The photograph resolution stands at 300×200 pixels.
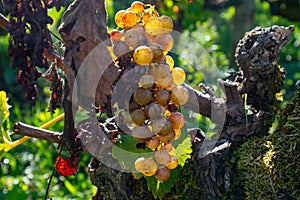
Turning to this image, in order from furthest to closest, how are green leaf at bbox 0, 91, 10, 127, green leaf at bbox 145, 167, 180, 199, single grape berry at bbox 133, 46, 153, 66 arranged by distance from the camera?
green leaf at bbox 0, 91, 10, 127 → green leaf at bbox 145, 167, 180, 199 → single grape berry at bbox 133, 46, 153, 66

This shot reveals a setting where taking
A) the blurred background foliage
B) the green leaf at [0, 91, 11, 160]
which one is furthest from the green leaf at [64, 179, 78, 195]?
the green leaf at [0, 91, 11, 160]

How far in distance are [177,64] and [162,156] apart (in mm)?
1699

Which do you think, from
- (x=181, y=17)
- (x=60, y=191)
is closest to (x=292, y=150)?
(x=60, y=191)

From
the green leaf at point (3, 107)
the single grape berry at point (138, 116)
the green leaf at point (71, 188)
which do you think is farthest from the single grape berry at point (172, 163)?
the green leaf at point (71, 188)

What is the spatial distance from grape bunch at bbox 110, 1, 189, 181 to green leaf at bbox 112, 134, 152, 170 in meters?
0.09

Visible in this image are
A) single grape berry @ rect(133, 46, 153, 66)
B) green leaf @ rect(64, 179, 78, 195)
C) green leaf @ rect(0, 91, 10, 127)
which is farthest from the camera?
green leaf @ rect(64, 179, 78, 195)

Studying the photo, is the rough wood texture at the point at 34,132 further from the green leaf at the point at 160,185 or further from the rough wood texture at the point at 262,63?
the rough wood texture at the point at 262,63

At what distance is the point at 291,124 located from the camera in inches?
47.9

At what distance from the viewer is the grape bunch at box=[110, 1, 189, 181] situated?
984 millimetres

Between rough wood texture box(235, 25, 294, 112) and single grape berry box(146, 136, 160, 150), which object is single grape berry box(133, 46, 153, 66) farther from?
rough wood texture box(235, 25, 294, 112)

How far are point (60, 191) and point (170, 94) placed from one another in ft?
4.37

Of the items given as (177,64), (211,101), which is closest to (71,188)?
(177,64)

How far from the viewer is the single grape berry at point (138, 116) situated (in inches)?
39.3

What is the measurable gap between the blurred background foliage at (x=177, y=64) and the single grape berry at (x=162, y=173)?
371 millimetres
